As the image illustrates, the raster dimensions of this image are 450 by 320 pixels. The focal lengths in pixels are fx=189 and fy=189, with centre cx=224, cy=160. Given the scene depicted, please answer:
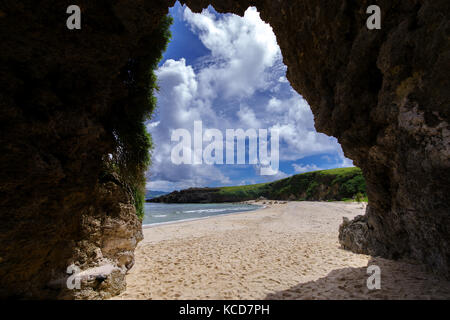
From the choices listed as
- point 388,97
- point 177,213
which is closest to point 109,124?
point 388,97

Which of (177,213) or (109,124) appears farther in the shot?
(177,213)

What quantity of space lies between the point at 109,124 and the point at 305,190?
100 meters

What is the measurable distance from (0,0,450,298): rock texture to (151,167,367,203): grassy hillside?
156ft

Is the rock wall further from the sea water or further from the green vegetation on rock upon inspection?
the sea water

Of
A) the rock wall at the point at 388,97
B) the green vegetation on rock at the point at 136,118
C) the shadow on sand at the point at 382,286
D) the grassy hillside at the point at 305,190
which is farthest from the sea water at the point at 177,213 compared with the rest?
the grassy hillside at the point at 305,190

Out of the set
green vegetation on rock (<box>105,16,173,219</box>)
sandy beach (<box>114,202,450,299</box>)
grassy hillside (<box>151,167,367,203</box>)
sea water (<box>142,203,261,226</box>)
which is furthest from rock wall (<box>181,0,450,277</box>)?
grassy hillside (<box>151,167,367,203</box>)

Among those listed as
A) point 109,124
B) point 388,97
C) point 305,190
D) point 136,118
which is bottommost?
point 305,190

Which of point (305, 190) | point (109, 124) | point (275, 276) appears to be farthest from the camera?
point (305, 190)

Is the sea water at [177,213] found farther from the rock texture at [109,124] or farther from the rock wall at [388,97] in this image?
the rock wall at [388,97]

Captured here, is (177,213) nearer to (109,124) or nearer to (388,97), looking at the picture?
(109,124)

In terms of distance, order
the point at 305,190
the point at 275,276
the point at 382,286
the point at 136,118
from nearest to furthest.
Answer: the point at 382,286
the point at 275,276
the point at 136,118
the point at 305,190

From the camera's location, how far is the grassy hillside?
223 feet

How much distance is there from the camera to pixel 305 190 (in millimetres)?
94312

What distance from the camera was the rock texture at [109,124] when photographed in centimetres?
359
